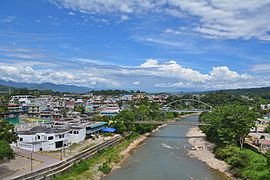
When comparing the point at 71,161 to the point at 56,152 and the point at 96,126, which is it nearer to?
the point at 56,152

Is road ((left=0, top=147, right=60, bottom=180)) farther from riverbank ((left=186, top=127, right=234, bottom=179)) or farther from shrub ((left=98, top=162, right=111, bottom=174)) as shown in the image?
riverbank ((left=186, top=127, right=234, bottom=179))

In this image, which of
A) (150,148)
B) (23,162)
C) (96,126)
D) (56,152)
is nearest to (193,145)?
(150,148)

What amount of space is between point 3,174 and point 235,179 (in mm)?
16863

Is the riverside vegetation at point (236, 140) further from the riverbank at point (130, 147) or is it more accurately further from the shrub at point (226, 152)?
the riverbank at point (130, 147)

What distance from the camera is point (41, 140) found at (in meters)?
28.8

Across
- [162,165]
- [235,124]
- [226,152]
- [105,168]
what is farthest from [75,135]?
[235,124]

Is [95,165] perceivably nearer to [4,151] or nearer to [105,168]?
[105,168]

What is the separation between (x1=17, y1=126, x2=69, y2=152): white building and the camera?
92.0 ft

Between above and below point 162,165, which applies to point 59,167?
above

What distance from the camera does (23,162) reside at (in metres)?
23.5

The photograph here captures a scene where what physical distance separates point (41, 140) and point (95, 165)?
5826mm

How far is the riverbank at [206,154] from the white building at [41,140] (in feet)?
46.6

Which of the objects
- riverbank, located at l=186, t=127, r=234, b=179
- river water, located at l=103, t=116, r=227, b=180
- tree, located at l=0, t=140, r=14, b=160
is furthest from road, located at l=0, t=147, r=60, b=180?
riverbank, located at l=186, t=127, r=234, b=179

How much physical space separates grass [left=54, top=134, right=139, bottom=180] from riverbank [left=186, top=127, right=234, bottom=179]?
27.6ft
